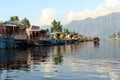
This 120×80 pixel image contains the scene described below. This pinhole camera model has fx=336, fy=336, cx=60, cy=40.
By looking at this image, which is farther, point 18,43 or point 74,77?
point 18,43

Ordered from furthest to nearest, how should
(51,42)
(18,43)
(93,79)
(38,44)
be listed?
(51,42), (38,44), (18,43), (93,79)

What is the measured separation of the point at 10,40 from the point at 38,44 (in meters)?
25.1

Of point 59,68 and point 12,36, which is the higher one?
point 12,36

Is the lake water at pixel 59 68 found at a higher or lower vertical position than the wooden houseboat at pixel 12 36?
lower

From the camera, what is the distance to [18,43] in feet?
288

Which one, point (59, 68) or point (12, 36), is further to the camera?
point (12, 36)

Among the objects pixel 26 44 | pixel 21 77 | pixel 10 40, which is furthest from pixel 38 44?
pixel 21 77

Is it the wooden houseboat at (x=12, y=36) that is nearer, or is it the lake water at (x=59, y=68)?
the lake water at (x=59, y=68)

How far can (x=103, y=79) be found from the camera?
22.9 meters

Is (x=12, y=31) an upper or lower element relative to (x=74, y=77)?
upper

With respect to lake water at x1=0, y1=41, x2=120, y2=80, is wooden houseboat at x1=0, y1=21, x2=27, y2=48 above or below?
above

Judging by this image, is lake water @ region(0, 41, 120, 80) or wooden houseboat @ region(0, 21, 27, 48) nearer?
lake water @ region(0, 41, 120, 80)

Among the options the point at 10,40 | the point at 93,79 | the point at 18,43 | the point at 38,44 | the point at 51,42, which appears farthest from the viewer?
the point at 51,42

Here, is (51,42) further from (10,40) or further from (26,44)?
(10,40)
